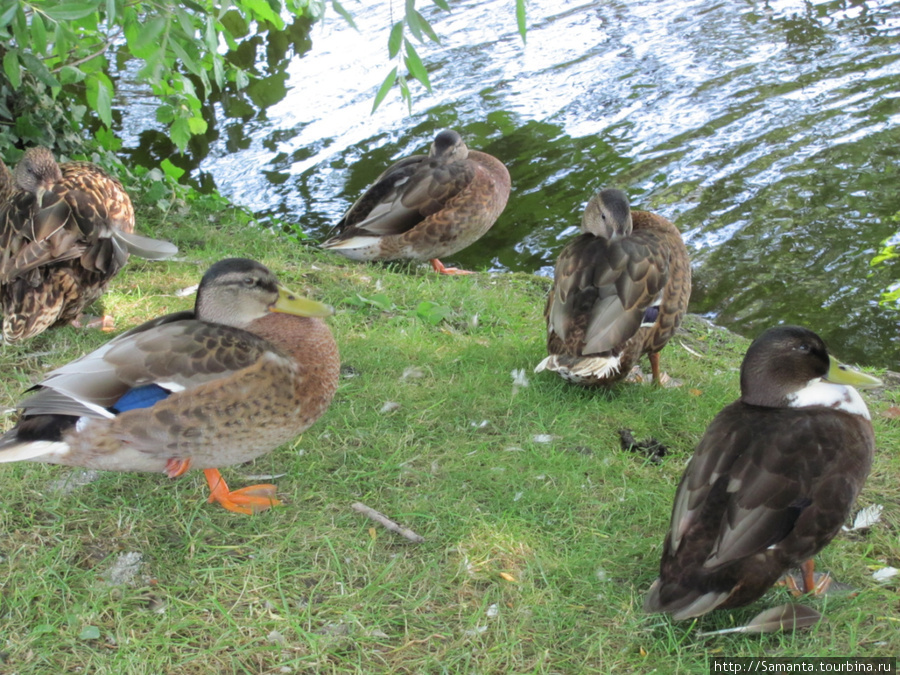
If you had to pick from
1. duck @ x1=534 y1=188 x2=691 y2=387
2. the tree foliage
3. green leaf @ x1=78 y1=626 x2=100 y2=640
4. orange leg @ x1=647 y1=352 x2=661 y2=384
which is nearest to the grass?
green leaf @ x1=78 y1=626 x2=100 y2=640

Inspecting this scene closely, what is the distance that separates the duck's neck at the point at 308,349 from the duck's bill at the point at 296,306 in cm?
2

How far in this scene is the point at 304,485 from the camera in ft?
11.1

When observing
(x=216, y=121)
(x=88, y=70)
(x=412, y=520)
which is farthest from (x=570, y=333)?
(x=216, y=121)

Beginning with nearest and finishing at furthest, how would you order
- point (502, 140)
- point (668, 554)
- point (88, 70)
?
point (668, 554)
point (88, 70)
point (502, 140)

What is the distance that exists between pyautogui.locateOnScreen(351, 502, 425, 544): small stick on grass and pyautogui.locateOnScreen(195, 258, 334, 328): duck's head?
76 cm

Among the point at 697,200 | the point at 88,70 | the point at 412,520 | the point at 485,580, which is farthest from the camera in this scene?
the point at 697,200

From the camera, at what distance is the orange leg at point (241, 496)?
3.22m

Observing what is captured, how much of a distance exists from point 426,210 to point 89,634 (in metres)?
3.95

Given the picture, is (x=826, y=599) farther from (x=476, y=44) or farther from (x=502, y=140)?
(x=476, y=44)

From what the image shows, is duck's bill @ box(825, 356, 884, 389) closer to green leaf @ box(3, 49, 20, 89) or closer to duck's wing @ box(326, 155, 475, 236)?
duck's wing @ box(326, 155, 475, 236)

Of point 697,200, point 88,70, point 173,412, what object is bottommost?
point 697,200

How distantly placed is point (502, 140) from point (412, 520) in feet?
17.9

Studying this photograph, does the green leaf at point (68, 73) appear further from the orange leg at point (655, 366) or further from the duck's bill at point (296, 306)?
the orange leg at point (655, 366)

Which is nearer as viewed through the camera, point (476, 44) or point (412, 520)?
point (412, 520)
